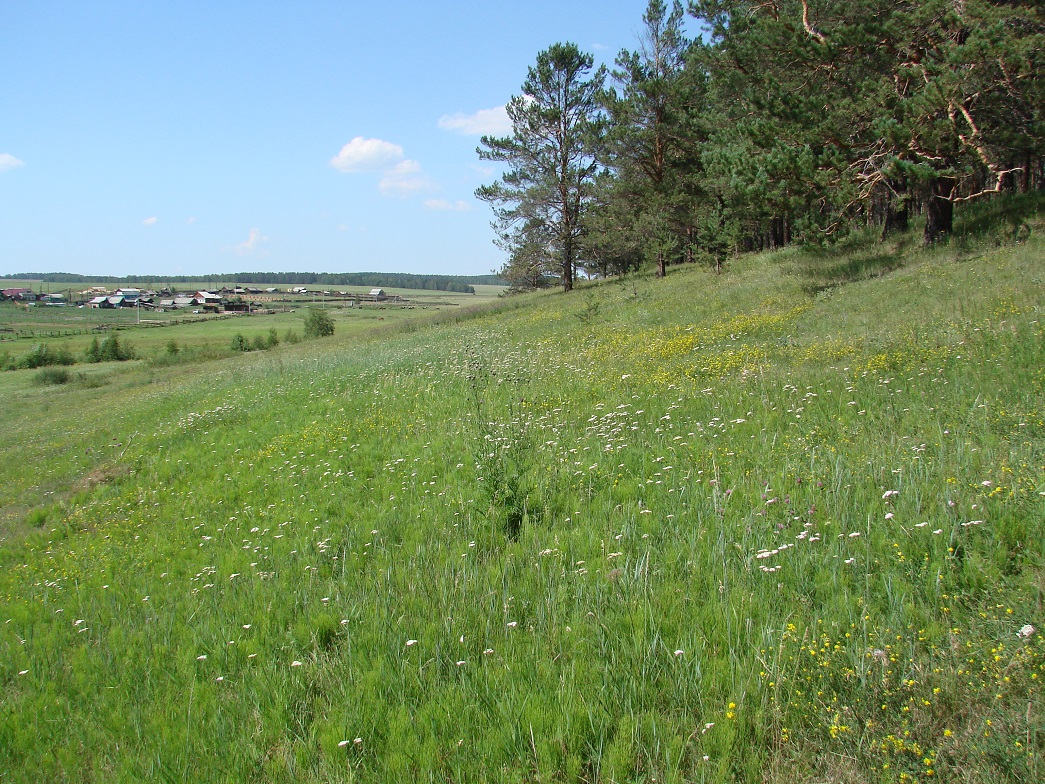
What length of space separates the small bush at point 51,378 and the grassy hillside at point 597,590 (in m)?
43.4

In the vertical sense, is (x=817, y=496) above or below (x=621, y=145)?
below

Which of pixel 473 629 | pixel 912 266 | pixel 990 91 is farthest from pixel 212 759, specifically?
pixel 990 91

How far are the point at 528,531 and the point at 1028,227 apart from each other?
1567 cm

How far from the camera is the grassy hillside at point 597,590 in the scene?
2619mm

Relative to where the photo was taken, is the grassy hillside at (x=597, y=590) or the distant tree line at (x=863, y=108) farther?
the distant tree line at (x=863, y=108)

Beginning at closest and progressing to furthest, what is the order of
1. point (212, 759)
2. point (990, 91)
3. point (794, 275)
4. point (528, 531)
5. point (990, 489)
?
point (212, 759) < point (990, 489) < point (528, 531) < point (990, 91) < point (794, 275)

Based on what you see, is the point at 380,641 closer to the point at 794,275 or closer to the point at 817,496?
the point at 817,496

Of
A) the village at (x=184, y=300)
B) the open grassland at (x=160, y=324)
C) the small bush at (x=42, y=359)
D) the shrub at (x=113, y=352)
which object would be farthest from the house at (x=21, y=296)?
the shrub at (x=113, y=352)

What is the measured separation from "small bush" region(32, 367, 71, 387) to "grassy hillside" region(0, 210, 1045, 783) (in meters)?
43.4

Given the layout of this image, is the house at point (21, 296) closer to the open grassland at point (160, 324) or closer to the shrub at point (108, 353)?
the open grassland at point (160, 324)

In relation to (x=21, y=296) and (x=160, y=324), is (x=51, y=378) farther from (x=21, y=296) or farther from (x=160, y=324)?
(x=21, y=296)

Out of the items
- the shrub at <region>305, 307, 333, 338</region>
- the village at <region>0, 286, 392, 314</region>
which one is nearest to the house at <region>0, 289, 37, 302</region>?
the village at <region>0, 286, 392, 314</region>

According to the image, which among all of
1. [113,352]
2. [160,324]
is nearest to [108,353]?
[113,352]

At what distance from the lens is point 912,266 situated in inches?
582
